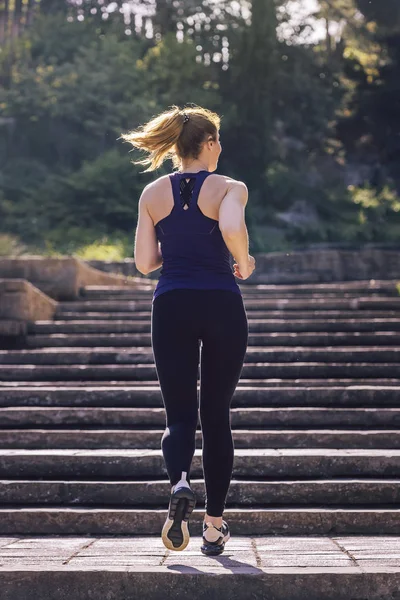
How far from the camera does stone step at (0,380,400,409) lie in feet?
23.4

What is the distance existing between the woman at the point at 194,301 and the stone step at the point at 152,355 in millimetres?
4332

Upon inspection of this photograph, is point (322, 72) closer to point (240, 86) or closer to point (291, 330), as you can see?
point (240, 86)

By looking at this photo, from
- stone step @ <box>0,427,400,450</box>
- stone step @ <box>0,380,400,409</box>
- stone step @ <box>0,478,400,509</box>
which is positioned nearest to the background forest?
stone step @ <box>0,380,400,409</box>

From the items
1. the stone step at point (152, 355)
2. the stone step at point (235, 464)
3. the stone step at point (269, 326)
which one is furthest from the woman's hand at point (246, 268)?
the stone step at point (269, 326)

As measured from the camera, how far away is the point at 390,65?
25141 millimetres

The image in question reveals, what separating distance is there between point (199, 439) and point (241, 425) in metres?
0.56

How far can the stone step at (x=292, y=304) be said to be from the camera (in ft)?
33.3

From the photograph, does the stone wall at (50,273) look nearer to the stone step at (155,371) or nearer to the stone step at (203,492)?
the stone step at (155,371)

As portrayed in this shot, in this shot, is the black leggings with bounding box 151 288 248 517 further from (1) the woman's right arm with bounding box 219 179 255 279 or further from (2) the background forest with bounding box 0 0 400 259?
(2) the background forest with bounding box 0 0 400 259

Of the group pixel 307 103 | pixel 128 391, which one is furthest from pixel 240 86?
pixel 128 391

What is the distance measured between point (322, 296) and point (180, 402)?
24.4 ft

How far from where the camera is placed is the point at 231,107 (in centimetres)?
2561

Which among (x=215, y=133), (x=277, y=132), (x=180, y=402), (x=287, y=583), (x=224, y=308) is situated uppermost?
(x=277, y=132)

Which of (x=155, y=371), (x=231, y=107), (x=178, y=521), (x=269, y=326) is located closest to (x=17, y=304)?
(x=155, y=371)
